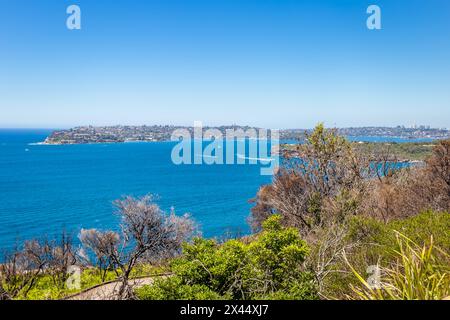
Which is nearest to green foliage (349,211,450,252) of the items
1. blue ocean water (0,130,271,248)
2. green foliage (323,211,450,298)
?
green foliage (323,211,450,298)

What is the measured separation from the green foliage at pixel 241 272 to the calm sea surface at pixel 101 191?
75.3ft

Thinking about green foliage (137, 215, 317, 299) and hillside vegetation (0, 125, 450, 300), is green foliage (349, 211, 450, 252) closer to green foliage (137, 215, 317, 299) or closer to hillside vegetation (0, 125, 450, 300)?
hillside vegetation (0, 125, 450, 300)

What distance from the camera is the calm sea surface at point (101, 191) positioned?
45.5m

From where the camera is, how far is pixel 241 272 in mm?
6887

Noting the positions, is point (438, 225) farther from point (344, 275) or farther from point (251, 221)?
point (251, 221)

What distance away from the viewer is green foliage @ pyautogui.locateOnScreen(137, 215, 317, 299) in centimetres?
656

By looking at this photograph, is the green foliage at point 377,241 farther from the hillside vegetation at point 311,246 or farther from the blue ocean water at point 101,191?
the blue ocean water at point 101,191

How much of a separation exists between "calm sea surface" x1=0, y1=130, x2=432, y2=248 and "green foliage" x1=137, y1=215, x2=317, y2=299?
75.3ft

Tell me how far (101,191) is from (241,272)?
62.3 meters

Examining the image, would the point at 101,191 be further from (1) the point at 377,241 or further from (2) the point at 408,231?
(2) the point at 408,231

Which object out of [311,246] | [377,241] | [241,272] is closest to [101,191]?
[311,246]

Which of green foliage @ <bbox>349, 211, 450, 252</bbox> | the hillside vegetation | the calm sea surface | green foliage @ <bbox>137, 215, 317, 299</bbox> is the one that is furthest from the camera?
the calm sea surface

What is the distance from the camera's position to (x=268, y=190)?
28.0 m

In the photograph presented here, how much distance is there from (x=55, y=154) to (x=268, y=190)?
109339mm
